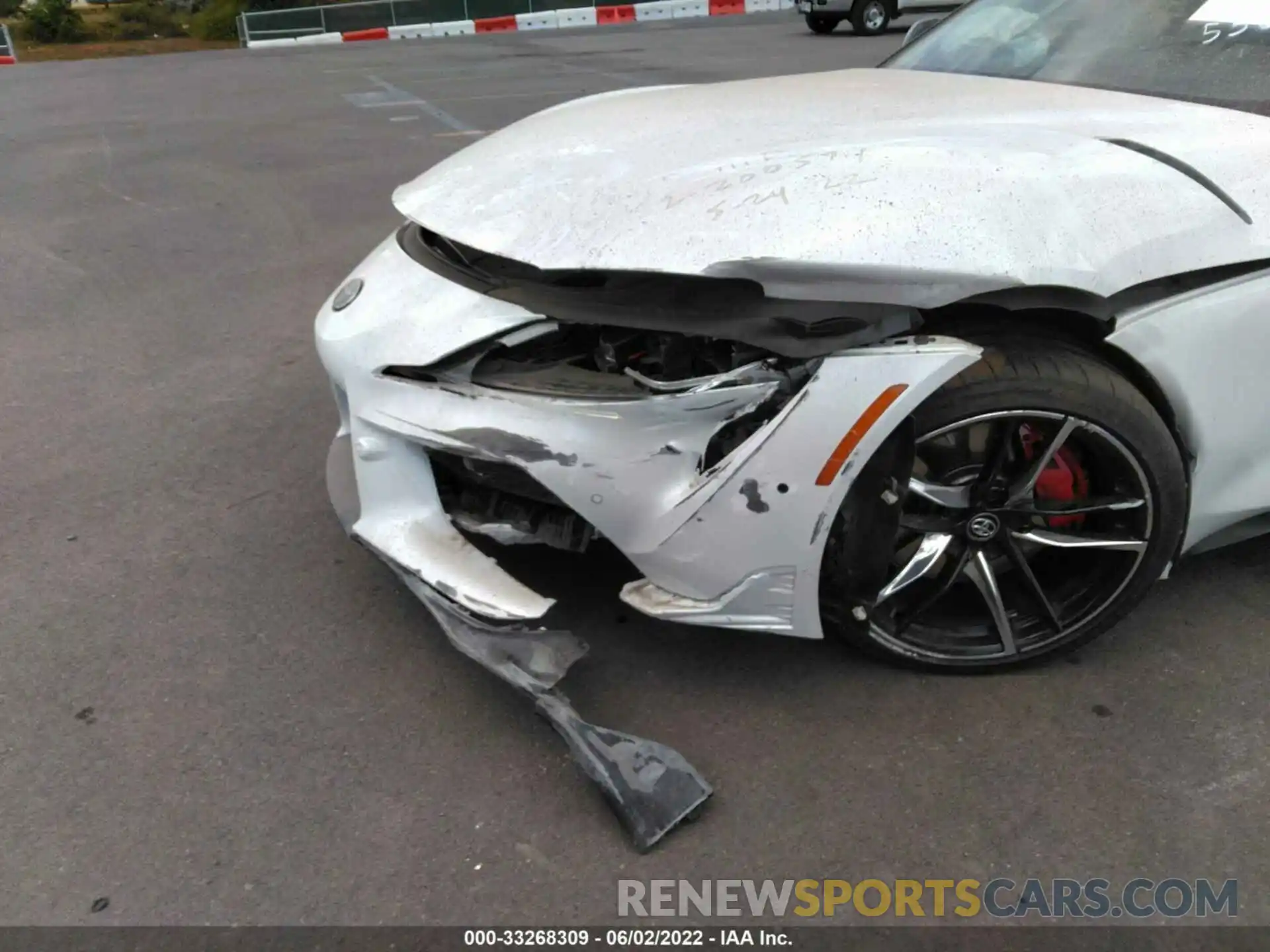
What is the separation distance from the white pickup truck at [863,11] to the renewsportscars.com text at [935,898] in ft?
56.4

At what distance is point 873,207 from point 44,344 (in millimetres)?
4175

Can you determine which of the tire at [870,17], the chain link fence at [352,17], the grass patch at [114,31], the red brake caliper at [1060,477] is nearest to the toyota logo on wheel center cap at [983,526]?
the red brake caliper at [1060,477]

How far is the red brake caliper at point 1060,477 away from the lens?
2.31 metres

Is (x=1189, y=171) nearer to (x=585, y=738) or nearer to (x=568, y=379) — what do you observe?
(x=568, y=379)

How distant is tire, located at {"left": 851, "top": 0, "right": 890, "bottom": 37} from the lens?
16.8m

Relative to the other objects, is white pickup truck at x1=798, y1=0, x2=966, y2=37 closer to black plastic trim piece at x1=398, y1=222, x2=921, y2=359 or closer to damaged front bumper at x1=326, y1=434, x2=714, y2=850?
black plastic trim piece at x1=398, y1=222, x2=921, y2=359

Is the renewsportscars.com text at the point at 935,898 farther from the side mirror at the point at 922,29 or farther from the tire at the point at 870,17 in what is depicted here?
the tire at the point at 870,17

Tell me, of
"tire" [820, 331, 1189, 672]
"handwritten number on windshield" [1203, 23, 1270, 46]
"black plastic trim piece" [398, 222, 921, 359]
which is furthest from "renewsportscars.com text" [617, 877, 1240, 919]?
"handwritten number on windshield" [1203, 23, 1270, 46]

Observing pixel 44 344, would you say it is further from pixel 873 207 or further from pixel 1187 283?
pixel 1187 283

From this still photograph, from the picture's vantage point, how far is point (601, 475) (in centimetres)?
214

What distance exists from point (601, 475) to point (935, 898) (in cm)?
108

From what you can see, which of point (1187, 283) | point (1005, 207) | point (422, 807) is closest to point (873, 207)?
point (1005, 207)

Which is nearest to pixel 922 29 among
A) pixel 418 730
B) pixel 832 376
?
pixel 832 376

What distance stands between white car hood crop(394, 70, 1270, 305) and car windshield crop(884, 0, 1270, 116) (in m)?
0.19
